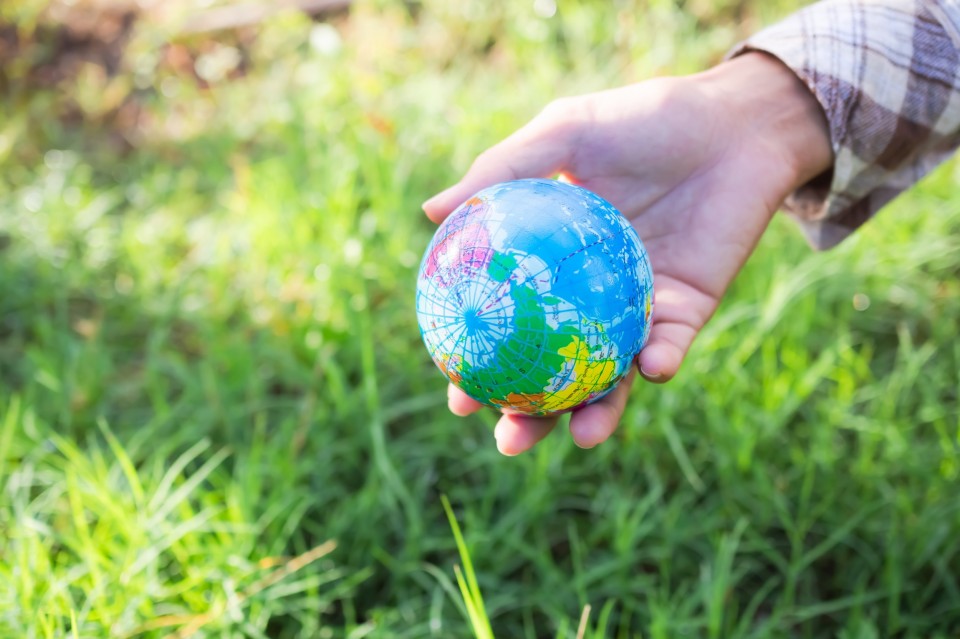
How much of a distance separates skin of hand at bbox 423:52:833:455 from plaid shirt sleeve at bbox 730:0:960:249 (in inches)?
3.2

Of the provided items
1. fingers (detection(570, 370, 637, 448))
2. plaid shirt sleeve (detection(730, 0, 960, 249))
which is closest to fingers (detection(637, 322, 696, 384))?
fingers (detection(570, 370, 637, 448))

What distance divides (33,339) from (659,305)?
2.48 meters

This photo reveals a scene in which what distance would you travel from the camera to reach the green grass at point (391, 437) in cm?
233

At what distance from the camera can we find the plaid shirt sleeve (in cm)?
230

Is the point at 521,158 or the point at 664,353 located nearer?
the point at 664,353

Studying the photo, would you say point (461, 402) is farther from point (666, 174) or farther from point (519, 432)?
point (666, 174)

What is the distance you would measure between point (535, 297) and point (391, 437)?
1.21m

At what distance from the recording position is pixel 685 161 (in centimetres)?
242

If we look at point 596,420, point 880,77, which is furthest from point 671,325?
point 880,77

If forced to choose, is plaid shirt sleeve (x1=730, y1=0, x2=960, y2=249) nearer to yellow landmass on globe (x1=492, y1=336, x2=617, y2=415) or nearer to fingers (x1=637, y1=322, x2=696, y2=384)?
fingers (x1=637, y1=322, x2=696, y2=384)

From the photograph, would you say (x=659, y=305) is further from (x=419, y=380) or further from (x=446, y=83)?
(x=446, y=83)

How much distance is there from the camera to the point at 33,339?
3.37 meters

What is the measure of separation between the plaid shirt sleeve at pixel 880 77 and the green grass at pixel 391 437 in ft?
1.91

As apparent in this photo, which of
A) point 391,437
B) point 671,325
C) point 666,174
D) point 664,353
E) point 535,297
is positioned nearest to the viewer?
point 535,297
